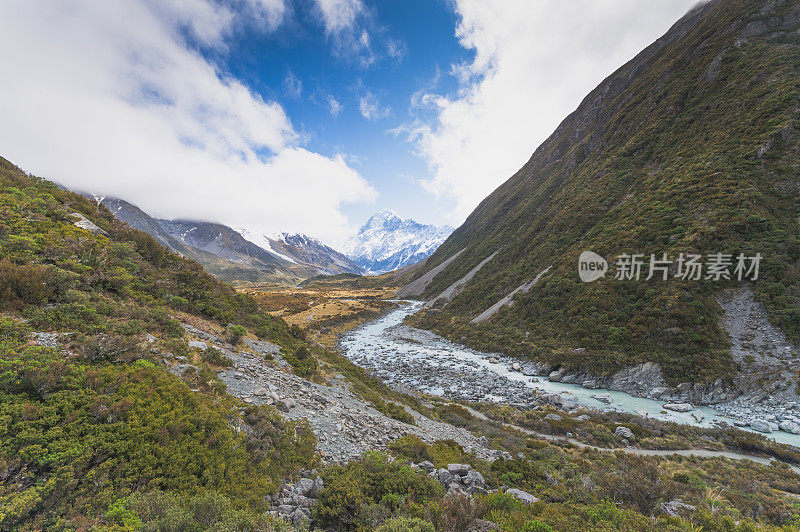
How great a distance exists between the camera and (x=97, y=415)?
5176 millimetres

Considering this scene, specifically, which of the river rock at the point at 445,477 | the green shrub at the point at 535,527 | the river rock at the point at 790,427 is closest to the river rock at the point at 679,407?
the river rock at the point at 790,427

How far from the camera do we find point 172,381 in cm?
690

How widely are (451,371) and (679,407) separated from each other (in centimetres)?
1566

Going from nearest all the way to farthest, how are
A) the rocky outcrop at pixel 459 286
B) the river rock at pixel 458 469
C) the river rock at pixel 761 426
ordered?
the river rock at pixel 458 469 < the river rock at pixel 761 426 < the rocky outcrop at pixel 459 286

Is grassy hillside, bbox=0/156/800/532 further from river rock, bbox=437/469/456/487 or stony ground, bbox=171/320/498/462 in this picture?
stony ground, bbox=171/320/498/462

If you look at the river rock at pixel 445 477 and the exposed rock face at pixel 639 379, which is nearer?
the river rock at pixel 445 477

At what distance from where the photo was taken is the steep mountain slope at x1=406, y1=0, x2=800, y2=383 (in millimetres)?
21484

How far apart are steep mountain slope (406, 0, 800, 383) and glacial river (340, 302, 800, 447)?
2.56m

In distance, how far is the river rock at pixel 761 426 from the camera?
47.8 ft

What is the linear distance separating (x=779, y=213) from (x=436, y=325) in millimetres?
38095

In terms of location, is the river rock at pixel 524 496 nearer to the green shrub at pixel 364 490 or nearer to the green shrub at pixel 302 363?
the green shrub at pixel 364 490

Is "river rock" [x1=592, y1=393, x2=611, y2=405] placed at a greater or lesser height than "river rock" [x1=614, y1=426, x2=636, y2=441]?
greater

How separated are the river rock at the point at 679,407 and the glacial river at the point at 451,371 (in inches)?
10.4
